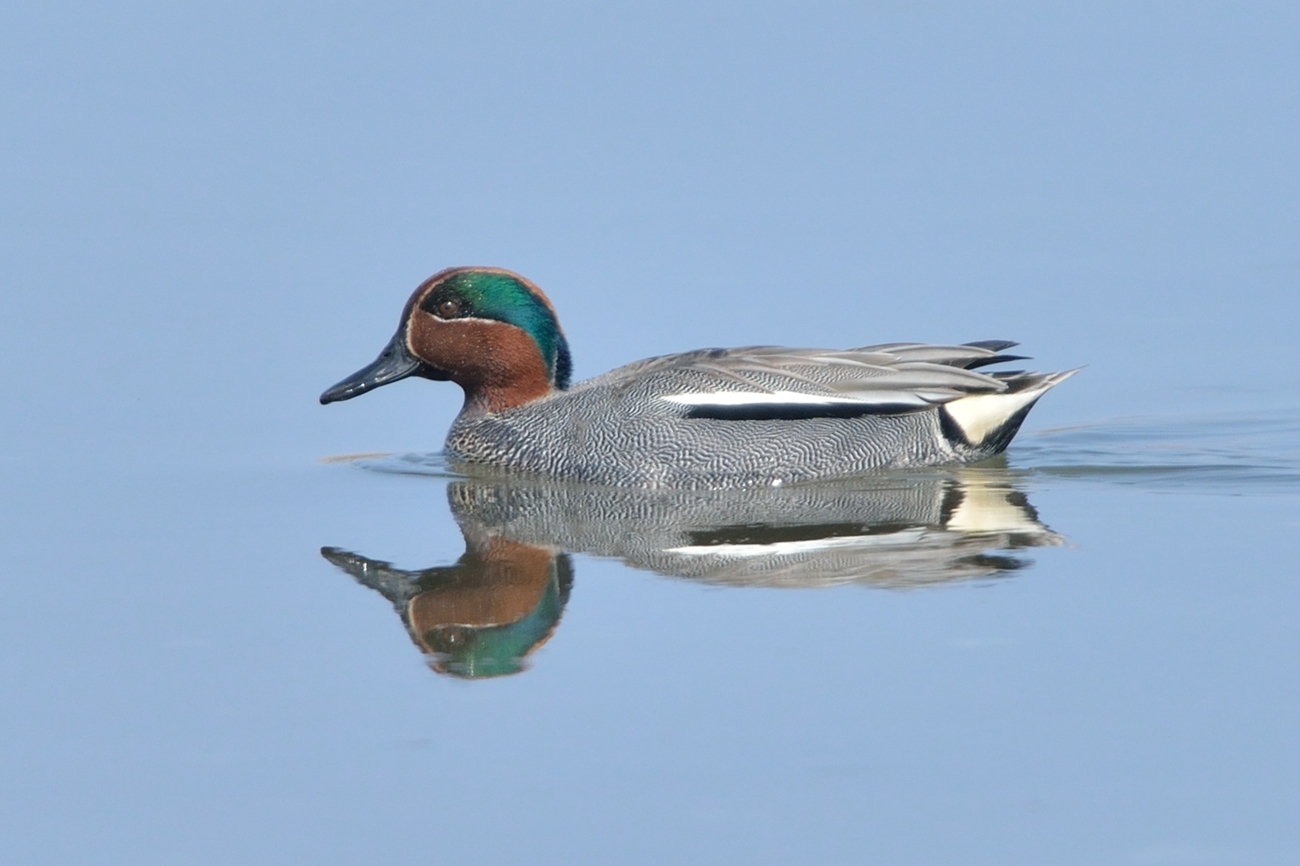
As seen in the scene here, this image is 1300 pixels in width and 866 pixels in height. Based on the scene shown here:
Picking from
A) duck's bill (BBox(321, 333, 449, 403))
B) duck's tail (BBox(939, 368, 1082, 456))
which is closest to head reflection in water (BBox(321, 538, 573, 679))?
duck's bill (BBox(321, 333, 449, 403))

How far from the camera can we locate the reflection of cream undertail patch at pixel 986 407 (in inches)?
451

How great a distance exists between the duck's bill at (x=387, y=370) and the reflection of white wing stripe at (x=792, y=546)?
310 cm

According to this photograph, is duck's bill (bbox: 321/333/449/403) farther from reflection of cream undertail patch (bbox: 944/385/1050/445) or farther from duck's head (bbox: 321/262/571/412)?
reflection of cream undertail patch (bbox: 944/385/1050/445)

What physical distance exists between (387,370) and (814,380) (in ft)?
8.60

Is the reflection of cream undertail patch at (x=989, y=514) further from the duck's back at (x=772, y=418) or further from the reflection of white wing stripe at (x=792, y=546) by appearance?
the duck's back at (x=772, y=418)

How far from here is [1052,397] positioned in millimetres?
13289

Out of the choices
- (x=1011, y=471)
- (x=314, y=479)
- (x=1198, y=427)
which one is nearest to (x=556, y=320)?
(x=314, y=479)

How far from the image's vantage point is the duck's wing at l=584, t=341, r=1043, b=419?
11250 mm

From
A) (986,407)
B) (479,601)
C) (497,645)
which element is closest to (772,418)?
(986,407)

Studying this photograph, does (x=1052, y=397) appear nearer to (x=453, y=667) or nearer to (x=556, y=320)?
(x=556, y=320)

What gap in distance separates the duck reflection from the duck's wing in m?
0.46

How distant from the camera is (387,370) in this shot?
1212 centimetres

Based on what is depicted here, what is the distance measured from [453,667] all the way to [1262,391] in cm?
673

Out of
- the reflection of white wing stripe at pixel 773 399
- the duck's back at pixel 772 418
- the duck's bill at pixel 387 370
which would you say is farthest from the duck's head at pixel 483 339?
the reflection of white wing stripe at pixel 773 399
